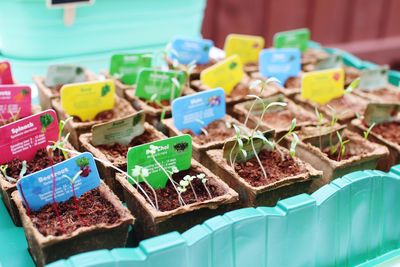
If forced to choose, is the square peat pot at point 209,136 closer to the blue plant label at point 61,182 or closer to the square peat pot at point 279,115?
the square peat pot at point 279,115

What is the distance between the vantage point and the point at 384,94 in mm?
1912

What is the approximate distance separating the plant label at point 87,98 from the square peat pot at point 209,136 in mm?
221

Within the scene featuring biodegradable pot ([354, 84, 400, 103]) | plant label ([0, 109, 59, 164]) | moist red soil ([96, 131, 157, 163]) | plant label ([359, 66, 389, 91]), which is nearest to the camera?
plant label ([0, 109, 59, 164])

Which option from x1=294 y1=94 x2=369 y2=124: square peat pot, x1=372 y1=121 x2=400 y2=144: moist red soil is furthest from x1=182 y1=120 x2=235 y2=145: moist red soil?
x1=372 y1=121 x2=400 y2=144: moist red soil

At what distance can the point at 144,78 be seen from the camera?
5.37 ft

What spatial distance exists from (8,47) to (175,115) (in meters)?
0.77

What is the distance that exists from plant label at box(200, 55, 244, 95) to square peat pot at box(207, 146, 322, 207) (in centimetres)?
47

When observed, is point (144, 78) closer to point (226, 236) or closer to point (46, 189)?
point (46, 189)

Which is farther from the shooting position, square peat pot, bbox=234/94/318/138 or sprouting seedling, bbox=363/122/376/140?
square peat pot, bbox=234/94/318/138

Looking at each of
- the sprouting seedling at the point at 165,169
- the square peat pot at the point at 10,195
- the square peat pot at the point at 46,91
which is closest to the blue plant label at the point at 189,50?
the square peat pot at the point at 46,91

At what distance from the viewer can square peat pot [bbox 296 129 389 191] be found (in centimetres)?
130

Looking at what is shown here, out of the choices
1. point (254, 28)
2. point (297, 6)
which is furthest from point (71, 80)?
point (297, 6)

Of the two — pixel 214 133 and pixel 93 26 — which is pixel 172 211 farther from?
pixel 93 26

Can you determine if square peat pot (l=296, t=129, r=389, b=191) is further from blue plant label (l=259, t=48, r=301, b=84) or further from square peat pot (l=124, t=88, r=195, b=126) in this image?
blue plant label (l=259, t=48, r=301, b=84)
